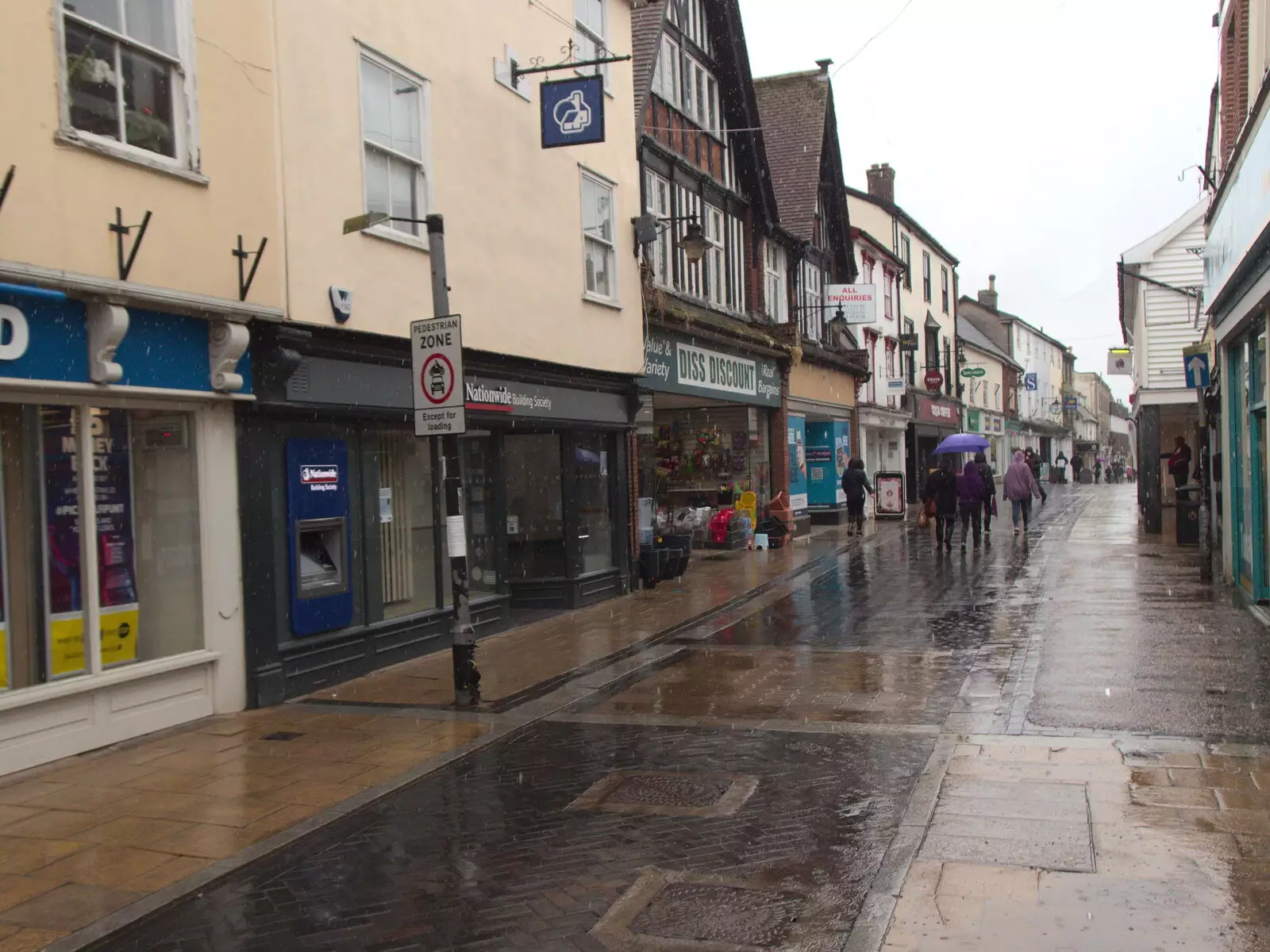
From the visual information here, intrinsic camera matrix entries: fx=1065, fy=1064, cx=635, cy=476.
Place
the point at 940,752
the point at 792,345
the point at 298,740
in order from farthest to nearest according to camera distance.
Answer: the point at 792,345
the point at 298,740
the point at 940,752

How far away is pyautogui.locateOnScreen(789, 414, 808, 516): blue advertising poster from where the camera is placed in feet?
81.5

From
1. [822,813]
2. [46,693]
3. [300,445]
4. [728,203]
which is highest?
[728,203]

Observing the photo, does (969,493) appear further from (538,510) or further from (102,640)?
(102,640)

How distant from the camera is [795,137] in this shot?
27.8 metres

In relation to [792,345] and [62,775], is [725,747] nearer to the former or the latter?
[62,775]

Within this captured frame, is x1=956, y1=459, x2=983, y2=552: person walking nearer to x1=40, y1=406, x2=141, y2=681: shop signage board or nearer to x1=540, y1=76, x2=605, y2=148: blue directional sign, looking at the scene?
x1=540, y1=76, x2=605, y2=148: blue directional sign

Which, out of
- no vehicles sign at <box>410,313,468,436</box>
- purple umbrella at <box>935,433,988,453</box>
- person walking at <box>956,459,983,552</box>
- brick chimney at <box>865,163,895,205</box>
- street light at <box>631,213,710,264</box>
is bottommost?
person walking at <box>956,459,983,552</box>

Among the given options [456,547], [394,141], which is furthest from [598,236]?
[456,547]

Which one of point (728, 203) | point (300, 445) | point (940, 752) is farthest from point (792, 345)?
point (940, 752)

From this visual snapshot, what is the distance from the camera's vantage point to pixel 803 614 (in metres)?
13.2

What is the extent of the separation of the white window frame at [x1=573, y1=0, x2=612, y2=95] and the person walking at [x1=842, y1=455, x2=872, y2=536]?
1178 cm

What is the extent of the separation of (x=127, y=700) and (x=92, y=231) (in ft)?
11.2

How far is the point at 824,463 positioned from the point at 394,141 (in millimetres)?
19290

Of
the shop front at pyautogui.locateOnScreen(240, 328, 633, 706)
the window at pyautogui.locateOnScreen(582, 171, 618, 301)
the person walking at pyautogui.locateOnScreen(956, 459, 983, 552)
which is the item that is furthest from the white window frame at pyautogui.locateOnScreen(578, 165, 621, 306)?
the person walking at pyautogui.locateOnScreen(956, 459, 983, 552)
